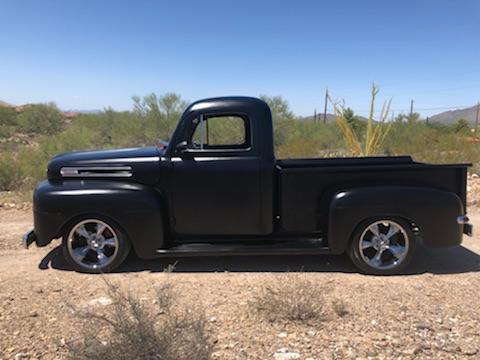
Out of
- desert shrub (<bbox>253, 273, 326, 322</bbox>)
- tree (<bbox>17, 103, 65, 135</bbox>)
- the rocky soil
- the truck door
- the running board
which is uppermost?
tree (<bbox>17, 103, 65, 135</bbox>)

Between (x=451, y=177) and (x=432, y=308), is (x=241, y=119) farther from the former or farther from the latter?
(x=432, y=308)

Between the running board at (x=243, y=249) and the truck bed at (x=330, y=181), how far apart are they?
0.81 feet

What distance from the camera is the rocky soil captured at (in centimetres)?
340

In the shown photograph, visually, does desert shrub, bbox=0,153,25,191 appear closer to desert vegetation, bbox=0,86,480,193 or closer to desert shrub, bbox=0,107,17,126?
desert vegetation, bbox=0,86,480,193

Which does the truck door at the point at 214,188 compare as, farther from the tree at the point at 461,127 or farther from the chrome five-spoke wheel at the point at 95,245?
the tree at the point at 461,127

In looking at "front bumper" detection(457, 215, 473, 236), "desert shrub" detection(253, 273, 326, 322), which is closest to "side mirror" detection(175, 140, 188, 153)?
"desert shrub" detection(253, 273, 326, 322)

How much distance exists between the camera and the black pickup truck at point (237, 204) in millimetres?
4938

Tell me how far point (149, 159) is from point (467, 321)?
11.9ft

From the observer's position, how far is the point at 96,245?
5105 millimetres

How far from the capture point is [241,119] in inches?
214

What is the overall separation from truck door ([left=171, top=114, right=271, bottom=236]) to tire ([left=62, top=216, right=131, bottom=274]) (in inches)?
26.4

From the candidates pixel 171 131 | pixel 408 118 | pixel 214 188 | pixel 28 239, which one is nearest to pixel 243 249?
pixel 214 188

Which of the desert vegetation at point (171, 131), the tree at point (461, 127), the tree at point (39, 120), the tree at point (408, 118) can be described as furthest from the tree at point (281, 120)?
the tree at point (39, 120)

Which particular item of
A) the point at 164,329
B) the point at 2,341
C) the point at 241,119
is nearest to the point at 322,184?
the point at 241,119
